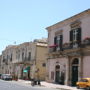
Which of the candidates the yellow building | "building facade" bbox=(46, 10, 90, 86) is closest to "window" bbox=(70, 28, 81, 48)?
"building facade" bbox=(46, 10, 90, 86)

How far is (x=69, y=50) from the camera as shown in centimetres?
3372

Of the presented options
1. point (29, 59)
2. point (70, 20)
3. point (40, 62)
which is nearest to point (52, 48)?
point (70, 20)

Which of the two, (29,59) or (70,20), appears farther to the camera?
(29,59)

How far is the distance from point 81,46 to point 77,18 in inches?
162

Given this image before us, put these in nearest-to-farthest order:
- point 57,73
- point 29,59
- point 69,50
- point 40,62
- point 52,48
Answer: point 69,50 < point 57,73 < point 52,48 < point 40,62 < point 29,59

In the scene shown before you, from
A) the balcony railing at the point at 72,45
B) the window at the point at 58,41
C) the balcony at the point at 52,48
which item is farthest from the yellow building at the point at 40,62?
the balcony railing at the point at 72,45

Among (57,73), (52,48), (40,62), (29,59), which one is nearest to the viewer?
(57,73)

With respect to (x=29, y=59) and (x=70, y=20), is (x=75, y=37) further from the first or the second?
(x=29, y=59)

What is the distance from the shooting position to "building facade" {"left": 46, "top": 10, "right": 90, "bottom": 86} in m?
31.5

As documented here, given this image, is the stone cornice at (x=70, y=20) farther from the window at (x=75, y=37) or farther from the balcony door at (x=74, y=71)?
the balcony door at (x=74, y=71)

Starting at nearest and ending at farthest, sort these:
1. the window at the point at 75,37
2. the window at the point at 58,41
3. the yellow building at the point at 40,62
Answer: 1. the window at the point at 75,37
2. the window at the point at 58,41
3. the yellow building at the point at 40,62

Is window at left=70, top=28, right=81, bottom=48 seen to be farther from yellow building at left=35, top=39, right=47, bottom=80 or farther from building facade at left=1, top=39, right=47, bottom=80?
building facade at left=1, top=39, right=47, bottom=80

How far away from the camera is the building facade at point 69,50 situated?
103ft

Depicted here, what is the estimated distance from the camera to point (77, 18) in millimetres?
33344
